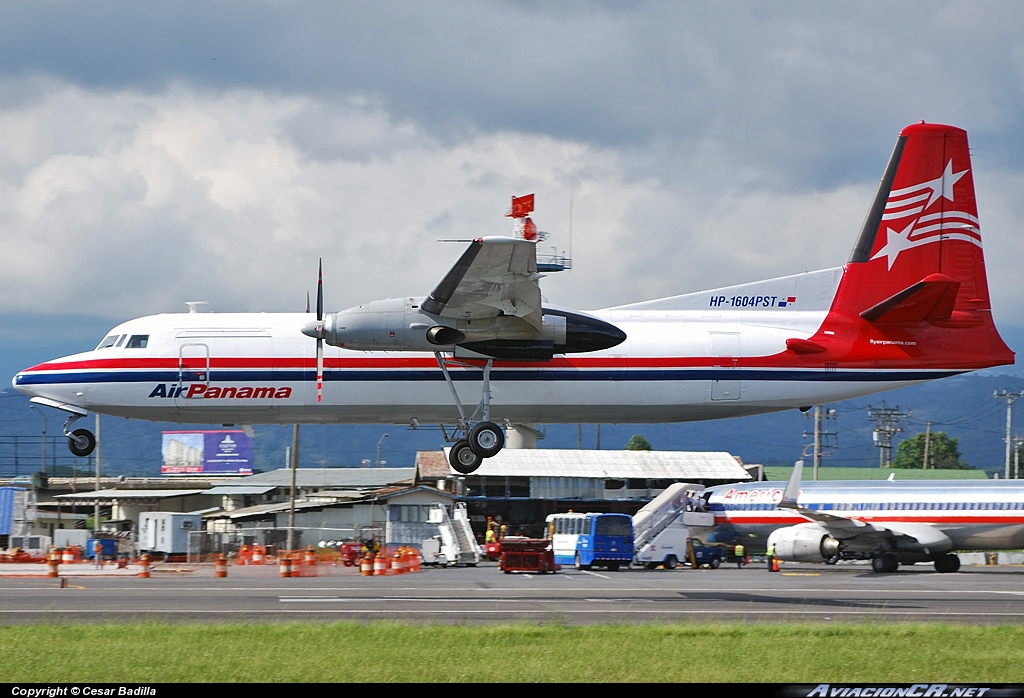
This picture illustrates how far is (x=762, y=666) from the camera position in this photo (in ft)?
51.0

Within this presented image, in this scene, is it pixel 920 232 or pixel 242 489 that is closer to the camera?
pixel 920 232

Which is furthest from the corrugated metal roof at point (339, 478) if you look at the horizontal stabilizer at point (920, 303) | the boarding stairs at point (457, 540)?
the horizontal stabilizer at point (920, 303)

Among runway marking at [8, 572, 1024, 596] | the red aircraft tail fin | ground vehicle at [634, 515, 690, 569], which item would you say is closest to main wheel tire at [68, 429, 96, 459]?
runway marking at [8, 572, 1024, 596]

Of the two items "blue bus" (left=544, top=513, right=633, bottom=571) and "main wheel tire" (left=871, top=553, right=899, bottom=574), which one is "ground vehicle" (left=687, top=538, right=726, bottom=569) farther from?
"main wheel tire" (left=871, top=553, right=899, bottom=574)

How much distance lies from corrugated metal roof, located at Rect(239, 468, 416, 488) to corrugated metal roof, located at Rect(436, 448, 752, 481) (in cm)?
1287

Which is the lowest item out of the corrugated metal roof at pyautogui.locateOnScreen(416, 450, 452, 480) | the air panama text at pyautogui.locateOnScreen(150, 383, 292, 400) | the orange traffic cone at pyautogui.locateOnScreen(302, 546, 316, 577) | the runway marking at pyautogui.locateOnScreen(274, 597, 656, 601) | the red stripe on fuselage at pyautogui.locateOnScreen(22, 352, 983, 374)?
the orange traffic cone at pyautogui.locateOnScreen(302, 546, 316, 577)

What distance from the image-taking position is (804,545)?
→ 44219 millimetres

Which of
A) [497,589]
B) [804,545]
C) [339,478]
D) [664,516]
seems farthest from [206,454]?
[497,589]

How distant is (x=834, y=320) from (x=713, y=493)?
27980 mm

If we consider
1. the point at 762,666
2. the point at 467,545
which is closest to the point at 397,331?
the point at 762,666

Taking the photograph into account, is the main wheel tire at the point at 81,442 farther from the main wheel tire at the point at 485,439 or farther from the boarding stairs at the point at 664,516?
the boarding stairs at the point at 664,516

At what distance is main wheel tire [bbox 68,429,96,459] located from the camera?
24438 millimetres

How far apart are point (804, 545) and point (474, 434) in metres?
25.6

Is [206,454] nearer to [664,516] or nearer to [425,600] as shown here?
[664,516]
